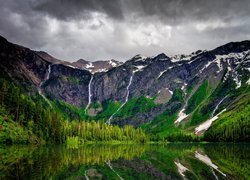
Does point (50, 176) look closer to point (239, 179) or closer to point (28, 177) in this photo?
point (28, 177)

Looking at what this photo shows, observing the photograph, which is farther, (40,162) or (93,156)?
(93,156)

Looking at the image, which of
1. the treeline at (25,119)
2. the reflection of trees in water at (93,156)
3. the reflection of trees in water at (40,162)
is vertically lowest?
the reflection of trees in water at (93,156)

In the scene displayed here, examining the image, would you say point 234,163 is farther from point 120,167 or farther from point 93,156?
point 93,156

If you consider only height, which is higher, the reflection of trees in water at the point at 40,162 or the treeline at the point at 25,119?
the treeline at the point at 25,119

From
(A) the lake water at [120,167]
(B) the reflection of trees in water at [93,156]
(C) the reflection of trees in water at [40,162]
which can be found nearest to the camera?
(A) the lake water at [120,167]

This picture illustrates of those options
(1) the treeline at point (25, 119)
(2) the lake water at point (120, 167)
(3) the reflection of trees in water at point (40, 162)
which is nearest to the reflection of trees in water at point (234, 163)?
(2) the lake water at point (120, 167)

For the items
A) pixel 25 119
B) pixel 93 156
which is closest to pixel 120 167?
pixel 93 156

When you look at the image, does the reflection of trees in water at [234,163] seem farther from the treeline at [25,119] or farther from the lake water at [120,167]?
the treeline at [25,119]

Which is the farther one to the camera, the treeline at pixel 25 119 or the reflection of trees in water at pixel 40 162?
the treeline at pixel 25 119

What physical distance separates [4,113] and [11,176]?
337 feet

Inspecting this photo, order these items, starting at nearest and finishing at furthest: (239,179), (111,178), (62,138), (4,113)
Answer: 1. (239,179)
2. (111,178)
3. (4,113)
4. (62,138)

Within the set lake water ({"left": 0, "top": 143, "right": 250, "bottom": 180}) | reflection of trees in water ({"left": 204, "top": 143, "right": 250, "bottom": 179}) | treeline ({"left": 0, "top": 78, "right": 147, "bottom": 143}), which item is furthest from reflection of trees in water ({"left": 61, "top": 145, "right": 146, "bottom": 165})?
treeline ({"left": 0, "top": 78, "right": 147, "bottom": 143})

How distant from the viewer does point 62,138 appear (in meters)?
161

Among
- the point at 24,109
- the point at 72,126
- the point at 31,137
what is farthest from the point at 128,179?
the point at 72,126
